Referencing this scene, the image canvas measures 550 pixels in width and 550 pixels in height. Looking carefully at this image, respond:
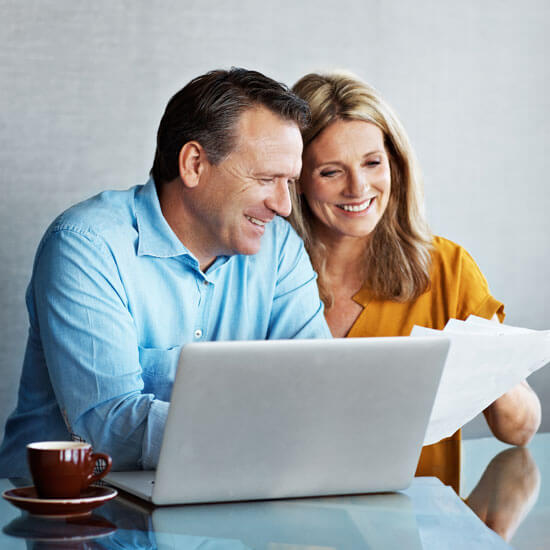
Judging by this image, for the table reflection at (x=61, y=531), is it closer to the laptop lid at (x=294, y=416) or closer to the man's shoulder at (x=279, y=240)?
the laptop lid at (x=294, y=416)

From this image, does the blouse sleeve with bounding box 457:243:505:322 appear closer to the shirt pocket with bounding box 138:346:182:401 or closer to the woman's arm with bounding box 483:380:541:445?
the woman's arm with bounding box 483:380:541:445

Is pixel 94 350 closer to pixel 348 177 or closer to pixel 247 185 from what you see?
pixel 247 185

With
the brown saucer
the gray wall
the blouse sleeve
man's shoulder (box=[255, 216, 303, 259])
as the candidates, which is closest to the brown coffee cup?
the brown saucer

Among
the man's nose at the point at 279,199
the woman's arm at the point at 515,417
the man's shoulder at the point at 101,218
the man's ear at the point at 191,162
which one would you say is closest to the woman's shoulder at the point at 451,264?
the woman's arm at the point at 515,417

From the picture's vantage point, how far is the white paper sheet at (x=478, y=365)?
121cm

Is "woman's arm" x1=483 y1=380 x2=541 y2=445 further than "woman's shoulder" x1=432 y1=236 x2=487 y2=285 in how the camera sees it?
No

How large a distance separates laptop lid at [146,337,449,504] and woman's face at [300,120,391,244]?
35.6 inches

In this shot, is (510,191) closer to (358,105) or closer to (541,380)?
(541,380)

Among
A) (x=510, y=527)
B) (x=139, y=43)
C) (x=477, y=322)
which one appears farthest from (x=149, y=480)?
(x=139, y=43)

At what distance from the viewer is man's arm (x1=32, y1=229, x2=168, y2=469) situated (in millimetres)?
1160

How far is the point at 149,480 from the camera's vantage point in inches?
41.2

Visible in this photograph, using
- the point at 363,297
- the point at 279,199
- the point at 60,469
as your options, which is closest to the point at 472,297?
the point at 363,297

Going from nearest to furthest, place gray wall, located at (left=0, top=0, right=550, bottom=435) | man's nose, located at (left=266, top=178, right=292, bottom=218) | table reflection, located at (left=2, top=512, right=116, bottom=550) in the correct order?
1. table reflection, located at (left=2, top=512, right=116, bottom=550)
2. man's nose, located at (left=266, top=178, right=292, bottom=218)
3. gray wall, located at (left=0, top=0, right=550, bottom=435)

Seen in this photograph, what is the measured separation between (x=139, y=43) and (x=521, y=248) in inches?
50.6
